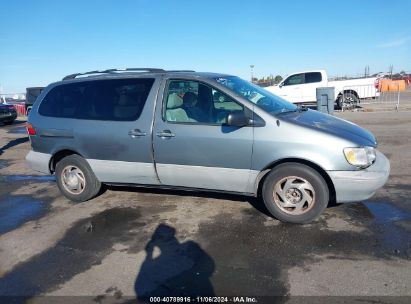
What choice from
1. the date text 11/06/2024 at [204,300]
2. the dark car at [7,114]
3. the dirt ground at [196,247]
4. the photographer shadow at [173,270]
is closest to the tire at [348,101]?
the dirt ground at [196,247]

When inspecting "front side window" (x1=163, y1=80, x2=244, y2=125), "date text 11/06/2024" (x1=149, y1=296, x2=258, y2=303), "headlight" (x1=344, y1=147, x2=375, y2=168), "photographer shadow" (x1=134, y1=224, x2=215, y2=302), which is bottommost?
"date text 11/06/2024" (x1=149, y1=296, x2=258, y2=303)

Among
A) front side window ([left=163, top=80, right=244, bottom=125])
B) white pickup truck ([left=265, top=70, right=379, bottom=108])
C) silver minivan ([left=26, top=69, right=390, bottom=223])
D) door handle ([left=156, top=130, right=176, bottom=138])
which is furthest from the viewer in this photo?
white pickup truck ([left=265, top=70, right=379, bottom=108])

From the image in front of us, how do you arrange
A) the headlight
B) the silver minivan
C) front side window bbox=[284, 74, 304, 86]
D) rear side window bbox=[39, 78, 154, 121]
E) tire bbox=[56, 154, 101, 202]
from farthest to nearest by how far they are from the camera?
front side window bbox=[284, 74, 304, 86], tire bbox=[56, 154, 101, 202], rear side window bbox=[39, 78, 154, 121], the silver minivan, the headlight

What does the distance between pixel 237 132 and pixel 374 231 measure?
1924 millimetres

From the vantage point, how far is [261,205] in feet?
17.0

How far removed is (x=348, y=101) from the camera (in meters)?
17.7

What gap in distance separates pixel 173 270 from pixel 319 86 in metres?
15.7

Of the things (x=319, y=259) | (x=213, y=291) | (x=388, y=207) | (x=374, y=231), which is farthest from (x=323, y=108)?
(x=213, y=291)

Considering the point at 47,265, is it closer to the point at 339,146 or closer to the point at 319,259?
the point at 319,259

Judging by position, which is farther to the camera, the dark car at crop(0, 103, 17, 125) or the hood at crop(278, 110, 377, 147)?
the dark car at crop(0, 103, 17, 125)

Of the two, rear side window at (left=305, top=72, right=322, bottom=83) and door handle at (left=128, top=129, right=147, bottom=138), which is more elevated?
rear side window at (left=305, top=72, right=322, bottom=83)

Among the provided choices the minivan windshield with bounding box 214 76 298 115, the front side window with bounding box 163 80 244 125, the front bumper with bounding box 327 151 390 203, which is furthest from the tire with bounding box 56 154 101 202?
the front bumper with bounding box 327 151 390 203

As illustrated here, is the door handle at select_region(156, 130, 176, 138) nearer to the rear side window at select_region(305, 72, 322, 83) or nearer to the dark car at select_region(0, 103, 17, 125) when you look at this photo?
the rear side window at select_region(305, 72, 322, 83)

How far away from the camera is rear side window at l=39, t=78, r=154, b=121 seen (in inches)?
203
